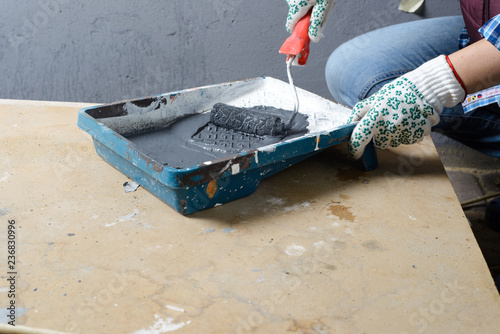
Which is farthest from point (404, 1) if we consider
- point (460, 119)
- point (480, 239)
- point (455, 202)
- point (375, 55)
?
point (455, 202)

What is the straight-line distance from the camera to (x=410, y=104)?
108 centimetres

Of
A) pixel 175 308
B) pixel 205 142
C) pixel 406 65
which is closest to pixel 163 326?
pixel 175 308

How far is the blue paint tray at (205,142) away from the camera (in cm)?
92

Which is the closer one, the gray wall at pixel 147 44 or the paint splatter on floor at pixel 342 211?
the paint splatter on floor at pixel 342 211

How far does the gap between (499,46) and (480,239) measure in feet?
2.61

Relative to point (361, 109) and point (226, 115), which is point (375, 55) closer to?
point (361, 109)

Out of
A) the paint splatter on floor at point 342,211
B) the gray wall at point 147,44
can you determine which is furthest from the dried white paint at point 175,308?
the gray wall at point 147,44

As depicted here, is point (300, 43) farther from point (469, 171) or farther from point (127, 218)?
point (469, 171)

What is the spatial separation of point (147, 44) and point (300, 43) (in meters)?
1.05

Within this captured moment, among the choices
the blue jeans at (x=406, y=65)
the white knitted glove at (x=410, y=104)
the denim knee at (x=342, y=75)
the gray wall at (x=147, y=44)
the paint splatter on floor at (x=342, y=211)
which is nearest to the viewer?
the paint splatter on floor at (x=342, y=211)

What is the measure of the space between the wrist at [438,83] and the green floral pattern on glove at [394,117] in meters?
0.01

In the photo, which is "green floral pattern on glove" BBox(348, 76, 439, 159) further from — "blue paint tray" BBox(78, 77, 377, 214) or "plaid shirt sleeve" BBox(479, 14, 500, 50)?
"plaid shirt sleeve" BBox(479, 14, 500, 50)

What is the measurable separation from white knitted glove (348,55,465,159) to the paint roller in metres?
0.19

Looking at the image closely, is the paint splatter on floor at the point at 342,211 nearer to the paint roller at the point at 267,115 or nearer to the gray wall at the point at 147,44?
the paint roller at the point at 267,115
